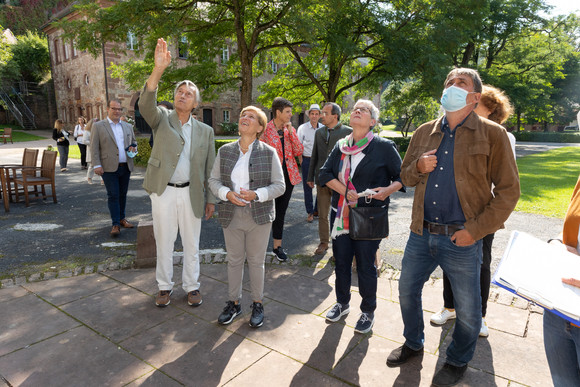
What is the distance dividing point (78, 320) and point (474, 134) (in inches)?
145

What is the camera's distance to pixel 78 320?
11.6 feet

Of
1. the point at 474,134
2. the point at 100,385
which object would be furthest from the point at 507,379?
the point at 100,385

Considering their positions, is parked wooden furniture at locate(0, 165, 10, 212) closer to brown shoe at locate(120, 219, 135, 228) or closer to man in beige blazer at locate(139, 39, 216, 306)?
brown shoe at locate(120, 219, 135, 228)

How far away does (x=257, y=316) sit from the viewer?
137 inches

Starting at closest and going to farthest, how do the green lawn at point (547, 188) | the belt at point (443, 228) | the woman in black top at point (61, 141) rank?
the belt at point (443, 228) < the green lawn at point (547, 188) < the woman in black top at point (61, 141)

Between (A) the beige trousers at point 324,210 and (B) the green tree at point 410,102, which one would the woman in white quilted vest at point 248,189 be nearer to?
(A) the beige trousers at point 324,210

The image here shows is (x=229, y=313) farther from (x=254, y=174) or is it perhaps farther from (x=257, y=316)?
(x=254, y=174)

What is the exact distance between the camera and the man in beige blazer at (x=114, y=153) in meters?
5.91

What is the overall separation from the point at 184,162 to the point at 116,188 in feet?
9.75

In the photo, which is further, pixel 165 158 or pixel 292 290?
pixel 292 290

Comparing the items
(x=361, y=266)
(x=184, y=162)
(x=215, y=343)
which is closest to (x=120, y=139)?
(x=184, y=162)

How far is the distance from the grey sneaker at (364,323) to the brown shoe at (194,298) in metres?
1.59

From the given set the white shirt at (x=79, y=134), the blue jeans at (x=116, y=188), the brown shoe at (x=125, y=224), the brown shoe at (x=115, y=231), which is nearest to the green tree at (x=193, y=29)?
the white shirt at (x=79, y=134)

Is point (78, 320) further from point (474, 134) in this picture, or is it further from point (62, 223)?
point (62, 223)
